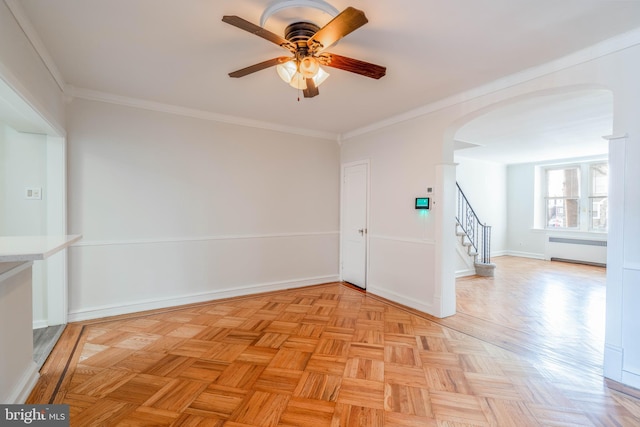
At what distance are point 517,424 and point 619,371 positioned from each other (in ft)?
3.67

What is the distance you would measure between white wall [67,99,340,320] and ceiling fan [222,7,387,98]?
197cm

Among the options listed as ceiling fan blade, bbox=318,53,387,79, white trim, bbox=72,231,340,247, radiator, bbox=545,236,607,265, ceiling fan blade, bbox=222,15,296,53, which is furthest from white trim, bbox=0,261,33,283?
radiator, bbox=545,236,607,265

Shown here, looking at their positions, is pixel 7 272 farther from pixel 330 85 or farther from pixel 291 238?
pixel 291 238

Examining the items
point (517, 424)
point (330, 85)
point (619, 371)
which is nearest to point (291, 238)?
point (330, 85)

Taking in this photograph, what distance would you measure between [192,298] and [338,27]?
3572mm

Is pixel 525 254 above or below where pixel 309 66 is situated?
below

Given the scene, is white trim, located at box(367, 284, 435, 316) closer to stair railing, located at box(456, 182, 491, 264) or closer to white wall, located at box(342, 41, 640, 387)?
white wall, located at box(342, 41, 640, 387)

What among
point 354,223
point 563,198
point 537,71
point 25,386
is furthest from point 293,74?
point 563,198

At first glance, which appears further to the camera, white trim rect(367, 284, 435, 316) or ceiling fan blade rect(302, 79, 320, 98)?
white trim rect(367, 284, 435, 316)

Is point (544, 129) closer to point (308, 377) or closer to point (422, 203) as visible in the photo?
point (422, 203)

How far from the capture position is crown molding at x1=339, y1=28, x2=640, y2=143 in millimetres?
2109

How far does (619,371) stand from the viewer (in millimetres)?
2154

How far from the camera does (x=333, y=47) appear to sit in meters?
2.29

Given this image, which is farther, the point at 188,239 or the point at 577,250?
the point at 577,250
